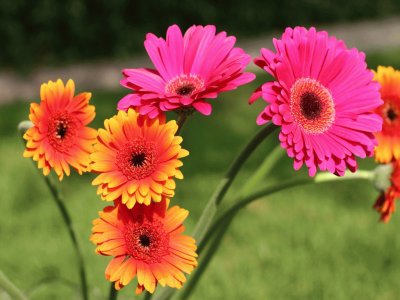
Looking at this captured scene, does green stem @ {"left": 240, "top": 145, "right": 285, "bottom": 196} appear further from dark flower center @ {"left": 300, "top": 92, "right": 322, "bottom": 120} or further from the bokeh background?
the bokeh background

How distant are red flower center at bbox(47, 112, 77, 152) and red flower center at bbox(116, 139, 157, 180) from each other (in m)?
0.09

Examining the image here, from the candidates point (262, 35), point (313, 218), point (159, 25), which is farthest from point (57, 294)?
point (262, 35)

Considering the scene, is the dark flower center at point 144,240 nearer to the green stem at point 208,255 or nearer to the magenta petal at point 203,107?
the magenta petal at point 203,107

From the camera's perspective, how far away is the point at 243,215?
266 cm

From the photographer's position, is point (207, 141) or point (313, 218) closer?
point (313, 218)

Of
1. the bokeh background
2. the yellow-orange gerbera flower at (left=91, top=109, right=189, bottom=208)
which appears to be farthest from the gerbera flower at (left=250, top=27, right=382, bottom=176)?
the bokeh background

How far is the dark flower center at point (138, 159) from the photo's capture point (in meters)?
0.92

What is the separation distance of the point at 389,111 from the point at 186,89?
39 centimetres

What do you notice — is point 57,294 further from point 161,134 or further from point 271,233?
point 161,134

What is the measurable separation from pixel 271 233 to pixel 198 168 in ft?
1.87

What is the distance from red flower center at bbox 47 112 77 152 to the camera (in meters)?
0.97

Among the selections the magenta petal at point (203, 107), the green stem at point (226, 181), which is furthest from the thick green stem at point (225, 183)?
the magenta petal at point (203, 107)

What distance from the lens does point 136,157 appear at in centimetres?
93

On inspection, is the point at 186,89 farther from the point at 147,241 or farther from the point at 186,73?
the point at 147,241
